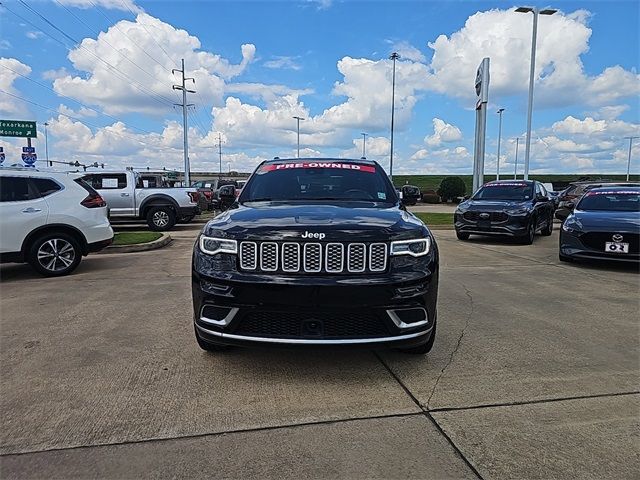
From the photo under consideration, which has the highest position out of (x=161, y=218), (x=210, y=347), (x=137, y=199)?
(x=137, y=199)

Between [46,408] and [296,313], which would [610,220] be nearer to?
[296,313]

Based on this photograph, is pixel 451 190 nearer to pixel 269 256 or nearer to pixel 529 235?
pixel 529 235

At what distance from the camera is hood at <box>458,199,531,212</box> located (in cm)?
1184

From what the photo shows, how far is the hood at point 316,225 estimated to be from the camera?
3.33 metres

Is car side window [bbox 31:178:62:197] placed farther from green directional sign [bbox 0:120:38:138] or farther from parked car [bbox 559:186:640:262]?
green directional sign [bbox 0:120:38:138]

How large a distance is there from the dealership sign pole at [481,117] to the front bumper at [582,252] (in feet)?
48.1

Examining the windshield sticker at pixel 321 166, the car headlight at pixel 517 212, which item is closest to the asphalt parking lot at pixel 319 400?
the windshield sticker at pixel 321 166

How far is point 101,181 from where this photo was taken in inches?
596

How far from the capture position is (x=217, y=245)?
344cm

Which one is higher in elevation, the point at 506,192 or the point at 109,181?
the point at 109,181

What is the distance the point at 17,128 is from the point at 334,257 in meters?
24.2

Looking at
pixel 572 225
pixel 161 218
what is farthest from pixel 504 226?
pixel 161 218

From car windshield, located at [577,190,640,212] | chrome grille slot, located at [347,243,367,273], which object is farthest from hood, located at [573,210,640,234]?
chrome grille slot, located at [347,243,367,273]

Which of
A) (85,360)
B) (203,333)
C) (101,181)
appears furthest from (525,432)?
(101,181)
